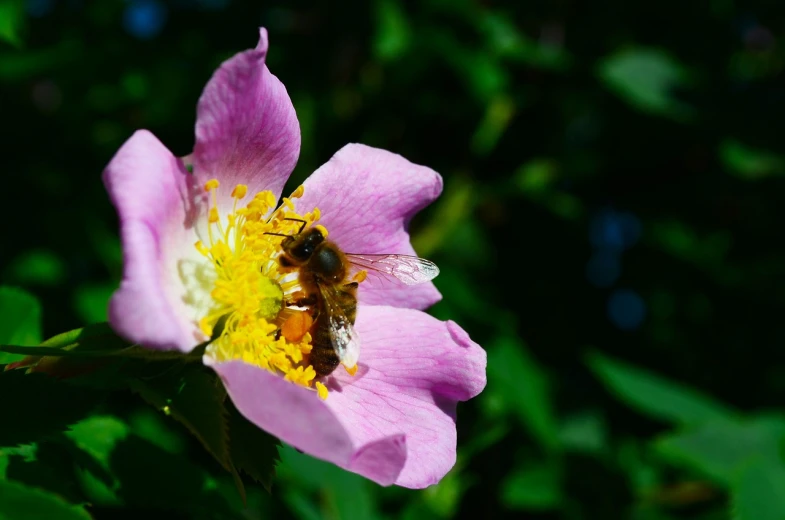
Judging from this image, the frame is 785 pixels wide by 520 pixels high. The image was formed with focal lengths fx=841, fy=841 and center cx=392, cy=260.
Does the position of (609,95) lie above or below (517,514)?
above

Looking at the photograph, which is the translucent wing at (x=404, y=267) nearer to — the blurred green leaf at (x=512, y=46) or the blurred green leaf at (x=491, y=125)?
the blurred green leaf at (x=512, y=46)

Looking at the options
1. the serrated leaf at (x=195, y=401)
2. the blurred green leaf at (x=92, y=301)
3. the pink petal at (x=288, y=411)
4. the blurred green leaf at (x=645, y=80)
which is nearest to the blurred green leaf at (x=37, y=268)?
the blurred green leaf at (x=92, y=301)

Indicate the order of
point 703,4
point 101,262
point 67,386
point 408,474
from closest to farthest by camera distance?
point 67,386
point 408,474
point 101,262
point 703,4

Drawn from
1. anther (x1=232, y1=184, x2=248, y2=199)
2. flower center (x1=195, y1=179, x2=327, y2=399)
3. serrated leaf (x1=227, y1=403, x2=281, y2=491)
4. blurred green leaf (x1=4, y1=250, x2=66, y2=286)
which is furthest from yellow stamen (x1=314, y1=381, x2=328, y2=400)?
blurred green leaf (x1=4, y1=250, x2=66, y2=286)

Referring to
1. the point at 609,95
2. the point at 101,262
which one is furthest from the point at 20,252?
the point at 609,95

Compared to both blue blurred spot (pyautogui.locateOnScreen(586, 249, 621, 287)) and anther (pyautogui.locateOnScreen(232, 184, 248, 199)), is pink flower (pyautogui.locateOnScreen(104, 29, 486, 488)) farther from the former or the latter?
blue blurred spot (pyautogui.locateOnScreen(586, 249, 621, 287))

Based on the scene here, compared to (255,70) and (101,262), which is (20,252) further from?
(255,70)
